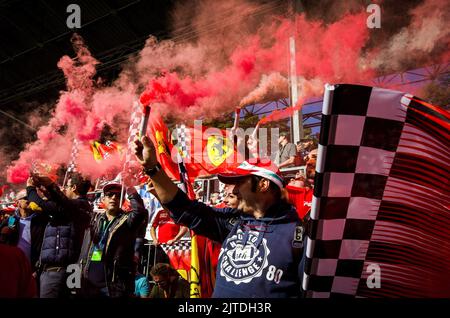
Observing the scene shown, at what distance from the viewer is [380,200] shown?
1.39 meters

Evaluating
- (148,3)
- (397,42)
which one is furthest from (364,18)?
(148,3)

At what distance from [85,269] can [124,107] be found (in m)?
8.56

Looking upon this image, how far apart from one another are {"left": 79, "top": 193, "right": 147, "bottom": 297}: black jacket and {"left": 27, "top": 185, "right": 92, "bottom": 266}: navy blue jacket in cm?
18

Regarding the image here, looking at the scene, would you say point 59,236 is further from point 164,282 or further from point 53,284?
point 164,282

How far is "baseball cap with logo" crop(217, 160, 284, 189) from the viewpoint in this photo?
2521 millimetres

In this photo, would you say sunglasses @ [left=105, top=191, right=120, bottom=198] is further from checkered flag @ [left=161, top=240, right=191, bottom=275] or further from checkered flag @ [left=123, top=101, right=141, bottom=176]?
checkered flag @ [left=161, top=240, right=191, bottom=275]

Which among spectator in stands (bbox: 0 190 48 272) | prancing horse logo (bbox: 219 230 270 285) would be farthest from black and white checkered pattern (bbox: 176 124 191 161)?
prancing horse logo (bbox: 219 230 270 285)

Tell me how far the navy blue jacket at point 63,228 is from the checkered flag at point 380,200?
328cm

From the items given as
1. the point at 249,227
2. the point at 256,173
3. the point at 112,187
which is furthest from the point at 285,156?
the point at 249,227

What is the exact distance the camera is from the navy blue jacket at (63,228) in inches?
160

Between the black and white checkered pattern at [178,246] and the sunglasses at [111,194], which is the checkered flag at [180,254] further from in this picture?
the sunglasses at [111,194]

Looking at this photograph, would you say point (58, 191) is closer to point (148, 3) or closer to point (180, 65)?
point (180, 65)

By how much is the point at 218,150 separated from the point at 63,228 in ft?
11.6

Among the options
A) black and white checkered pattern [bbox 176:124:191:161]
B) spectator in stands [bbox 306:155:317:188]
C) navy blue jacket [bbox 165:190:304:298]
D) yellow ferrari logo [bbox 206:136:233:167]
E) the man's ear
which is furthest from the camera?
black and white checkered pattern [bbox 176:124:191:161]
